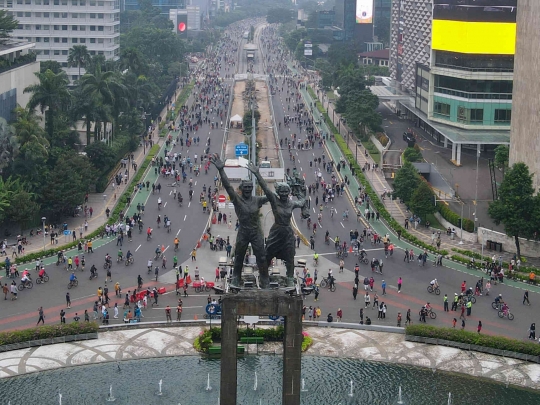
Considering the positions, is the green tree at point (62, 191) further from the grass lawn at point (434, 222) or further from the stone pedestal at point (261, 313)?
the stone pedestal at point (261, 313)

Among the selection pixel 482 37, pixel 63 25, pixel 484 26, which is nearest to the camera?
pixel 484 26

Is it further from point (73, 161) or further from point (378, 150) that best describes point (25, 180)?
point (378, 150)

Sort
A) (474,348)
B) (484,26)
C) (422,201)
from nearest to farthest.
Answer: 1. (474,348)
2. (422,201)
3. (484,26)

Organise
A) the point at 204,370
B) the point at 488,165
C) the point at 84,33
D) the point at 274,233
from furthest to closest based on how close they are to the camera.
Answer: the point at 84,33, the point at 488,165, the point at 204,370, the point at 274,233

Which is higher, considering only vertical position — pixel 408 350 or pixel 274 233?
pixel 274 233

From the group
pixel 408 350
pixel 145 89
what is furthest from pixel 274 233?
pixel 145 89

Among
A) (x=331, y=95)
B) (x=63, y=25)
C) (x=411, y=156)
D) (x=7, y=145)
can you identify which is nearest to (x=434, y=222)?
(x=411, y=156)

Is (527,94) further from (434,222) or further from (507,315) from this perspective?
(507,315)

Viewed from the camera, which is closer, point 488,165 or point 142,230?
point 142,230

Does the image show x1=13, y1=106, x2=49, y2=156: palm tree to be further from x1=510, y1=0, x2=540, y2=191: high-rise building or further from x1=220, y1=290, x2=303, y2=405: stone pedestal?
x1=220, y1=290, x2=303, y2=405: stone pedestal
